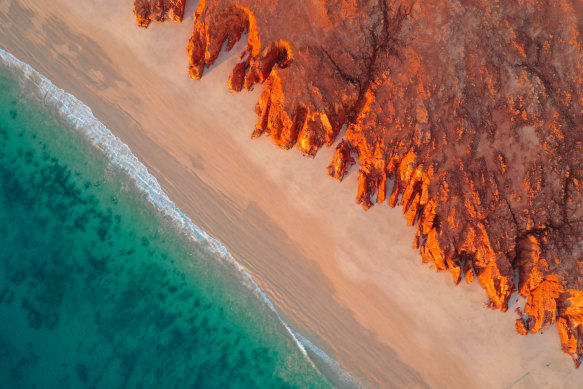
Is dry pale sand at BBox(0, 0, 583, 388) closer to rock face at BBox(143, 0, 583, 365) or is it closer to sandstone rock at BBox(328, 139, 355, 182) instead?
sandstone rock at BBox(328, 139, 355, 182)

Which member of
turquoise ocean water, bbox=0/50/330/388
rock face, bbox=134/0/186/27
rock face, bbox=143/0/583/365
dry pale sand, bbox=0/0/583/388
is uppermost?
rock face, bbox=143/0/583/365

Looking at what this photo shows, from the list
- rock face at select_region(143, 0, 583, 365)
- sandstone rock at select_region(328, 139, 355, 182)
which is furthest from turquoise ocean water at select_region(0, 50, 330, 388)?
rock face at select_region(143, 0, 583, 365)

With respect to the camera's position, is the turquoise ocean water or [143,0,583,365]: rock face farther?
the turquoise ocean water

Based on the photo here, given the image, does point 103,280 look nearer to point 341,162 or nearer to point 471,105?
point 341,162

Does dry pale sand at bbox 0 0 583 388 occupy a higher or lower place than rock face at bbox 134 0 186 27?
lower

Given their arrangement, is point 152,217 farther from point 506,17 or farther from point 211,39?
point 506,17

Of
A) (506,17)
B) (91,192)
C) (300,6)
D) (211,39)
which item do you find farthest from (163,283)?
(506,17)
